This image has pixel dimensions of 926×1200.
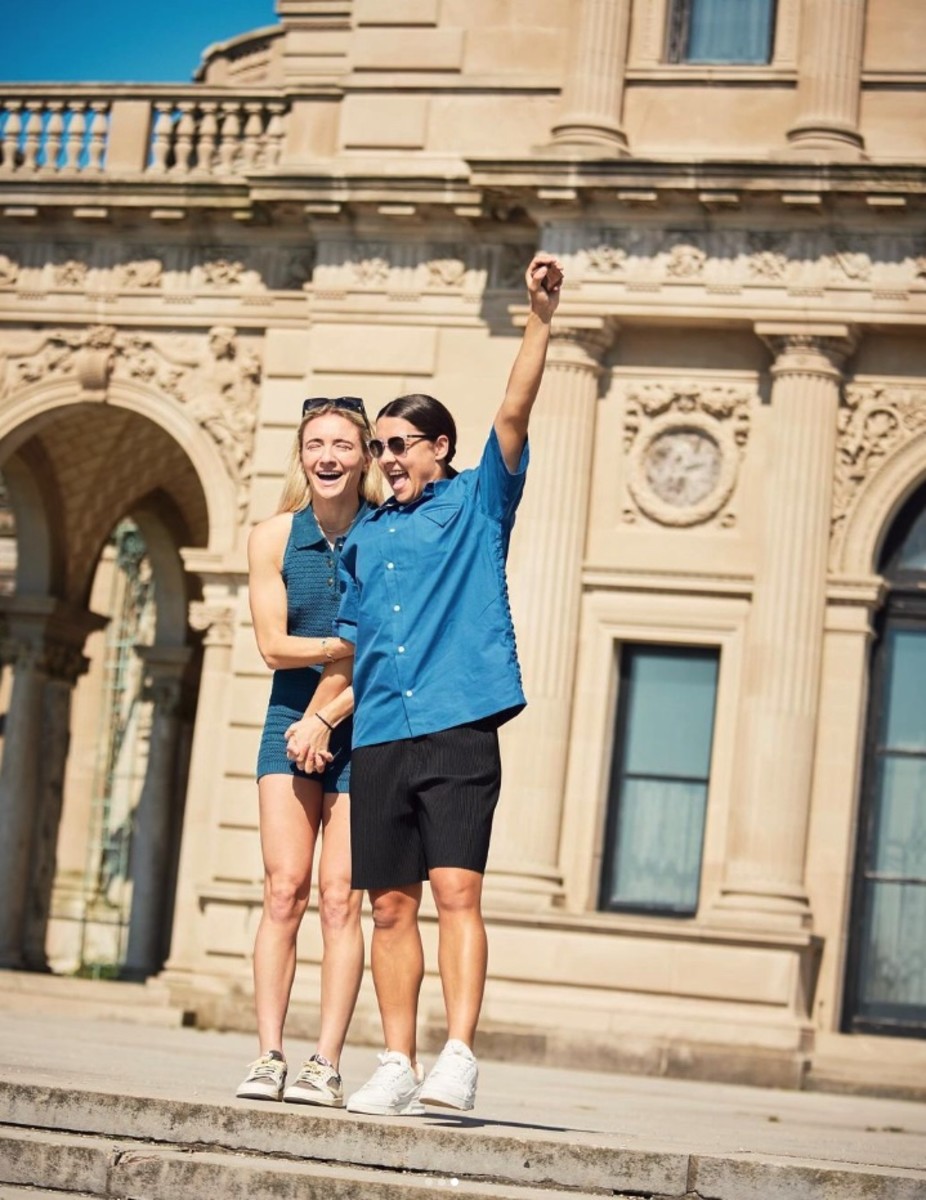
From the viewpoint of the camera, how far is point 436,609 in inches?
294

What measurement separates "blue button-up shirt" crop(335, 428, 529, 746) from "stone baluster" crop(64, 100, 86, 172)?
14.3 metres

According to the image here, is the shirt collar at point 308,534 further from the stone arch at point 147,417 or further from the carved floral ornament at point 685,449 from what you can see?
the stone arch at point 147,417

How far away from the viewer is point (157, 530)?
28.2m

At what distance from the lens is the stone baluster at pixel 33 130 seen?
848 inches

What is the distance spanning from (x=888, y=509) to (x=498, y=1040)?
496 centimetres

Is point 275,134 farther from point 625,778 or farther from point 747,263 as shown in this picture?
point 625,778

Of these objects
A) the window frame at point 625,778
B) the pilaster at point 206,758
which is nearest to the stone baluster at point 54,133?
the pilaster at point 206,758

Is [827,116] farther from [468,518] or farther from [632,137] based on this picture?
[468,518]

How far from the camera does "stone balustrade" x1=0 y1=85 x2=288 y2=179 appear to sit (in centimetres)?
2083

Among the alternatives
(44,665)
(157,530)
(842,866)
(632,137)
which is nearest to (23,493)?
(44,665)

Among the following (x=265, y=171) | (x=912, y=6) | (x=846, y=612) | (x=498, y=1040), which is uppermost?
(x=912, y=6)

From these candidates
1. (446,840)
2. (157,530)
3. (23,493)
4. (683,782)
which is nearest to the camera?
(446,840)

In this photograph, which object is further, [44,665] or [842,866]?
[44,665]

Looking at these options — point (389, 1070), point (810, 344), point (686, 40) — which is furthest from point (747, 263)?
point (389, 1070)
